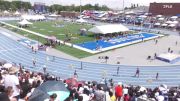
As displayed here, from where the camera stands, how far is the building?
250 ft

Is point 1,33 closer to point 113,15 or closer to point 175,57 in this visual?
point 175,57

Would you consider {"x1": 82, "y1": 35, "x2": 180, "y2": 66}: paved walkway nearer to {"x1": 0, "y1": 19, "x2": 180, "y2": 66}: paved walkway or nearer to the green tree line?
{"x1": 0, "y1": 19, "x2": 180, "y2": 66}: paved walkway

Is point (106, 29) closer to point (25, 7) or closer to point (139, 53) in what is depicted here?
point (139, 53)

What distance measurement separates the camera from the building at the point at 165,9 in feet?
250

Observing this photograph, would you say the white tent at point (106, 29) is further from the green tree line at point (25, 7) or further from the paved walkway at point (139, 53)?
the green tree line at point (25, 7)

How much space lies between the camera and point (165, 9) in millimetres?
78250

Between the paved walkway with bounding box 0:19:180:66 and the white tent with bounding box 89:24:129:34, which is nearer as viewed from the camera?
the paved walkway with bounding box 0:19:180:66

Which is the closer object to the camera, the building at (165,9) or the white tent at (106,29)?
the white tent at (106,29)

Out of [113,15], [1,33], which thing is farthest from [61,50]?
[113,15]

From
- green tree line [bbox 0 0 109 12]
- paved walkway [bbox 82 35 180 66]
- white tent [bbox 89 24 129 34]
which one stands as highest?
green tree line [bbox 0 0 109 12]

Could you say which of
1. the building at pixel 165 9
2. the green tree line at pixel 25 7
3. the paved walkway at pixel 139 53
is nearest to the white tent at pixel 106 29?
the paved walkway at pixel 139 53

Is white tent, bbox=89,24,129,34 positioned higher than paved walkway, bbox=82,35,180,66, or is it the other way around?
white tent, bbox=89,24,129,34

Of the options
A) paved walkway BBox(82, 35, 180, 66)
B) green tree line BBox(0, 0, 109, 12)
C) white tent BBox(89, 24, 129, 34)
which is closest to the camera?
paved walkway BBox(82, 35, 180, 66)

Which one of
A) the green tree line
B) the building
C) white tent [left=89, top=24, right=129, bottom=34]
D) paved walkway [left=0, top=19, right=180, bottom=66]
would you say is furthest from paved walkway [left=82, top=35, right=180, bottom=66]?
the green tree line
